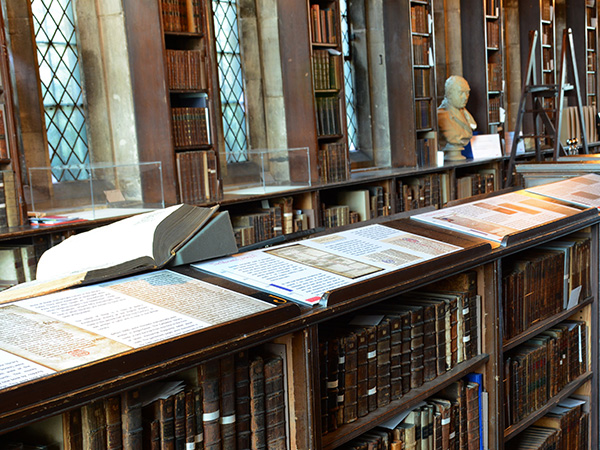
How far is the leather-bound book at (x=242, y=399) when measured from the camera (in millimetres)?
1495

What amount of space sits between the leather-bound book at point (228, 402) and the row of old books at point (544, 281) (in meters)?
1.36

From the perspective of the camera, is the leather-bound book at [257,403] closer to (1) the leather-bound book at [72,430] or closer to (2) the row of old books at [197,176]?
(1) the leather-bound book at [72,430]

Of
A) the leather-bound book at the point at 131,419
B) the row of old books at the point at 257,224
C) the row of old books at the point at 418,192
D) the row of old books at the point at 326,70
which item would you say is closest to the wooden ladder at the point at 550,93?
the row of old books at the point at 418,192

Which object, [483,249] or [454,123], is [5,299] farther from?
[454,123]

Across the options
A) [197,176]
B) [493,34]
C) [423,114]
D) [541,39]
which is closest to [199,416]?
[197,176]

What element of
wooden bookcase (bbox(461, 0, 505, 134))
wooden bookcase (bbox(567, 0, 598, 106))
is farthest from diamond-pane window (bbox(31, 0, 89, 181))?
wooden bookcase (bbox(567, 0, 598, 106))

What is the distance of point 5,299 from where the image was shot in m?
1.48

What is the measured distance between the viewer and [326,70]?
6125 millimetres

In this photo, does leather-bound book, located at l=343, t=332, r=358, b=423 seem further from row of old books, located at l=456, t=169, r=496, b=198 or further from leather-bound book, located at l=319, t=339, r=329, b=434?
row of old books, located at l=456, t=169, r=496, b=198

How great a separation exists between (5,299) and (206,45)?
3840mm

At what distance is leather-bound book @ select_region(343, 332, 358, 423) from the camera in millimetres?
1846

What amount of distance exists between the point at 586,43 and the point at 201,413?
11.1 meters

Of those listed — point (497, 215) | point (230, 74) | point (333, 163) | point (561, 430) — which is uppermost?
point (230, 74)

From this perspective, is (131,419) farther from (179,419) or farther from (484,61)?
(484,61)
